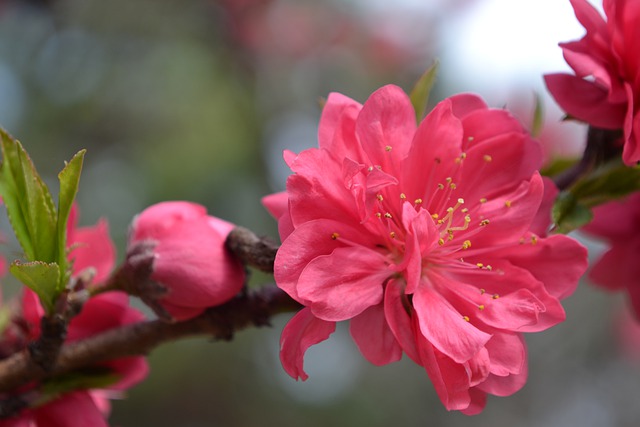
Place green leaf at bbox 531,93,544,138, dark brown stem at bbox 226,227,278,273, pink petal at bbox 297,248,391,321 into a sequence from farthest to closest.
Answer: green leaf at bbox 531,93,544,138 < dark brown stem at bbox 226,227,278,273 < pink petal at bbox 297,248,391,321

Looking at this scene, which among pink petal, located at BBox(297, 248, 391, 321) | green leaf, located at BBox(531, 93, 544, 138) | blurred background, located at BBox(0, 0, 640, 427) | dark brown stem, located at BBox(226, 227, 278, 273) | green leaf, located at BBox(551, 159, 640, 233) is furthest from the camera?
blurred background, located at BBox(0, 0, 640, 427)

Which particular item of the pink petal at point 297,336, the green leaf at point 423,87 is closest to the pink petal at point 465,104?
the green leaf at point 423,87

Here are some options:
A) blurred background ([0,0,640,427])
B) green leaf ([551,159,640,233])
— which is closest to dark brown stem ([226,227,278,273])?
green leaf ([551,159,640,233])

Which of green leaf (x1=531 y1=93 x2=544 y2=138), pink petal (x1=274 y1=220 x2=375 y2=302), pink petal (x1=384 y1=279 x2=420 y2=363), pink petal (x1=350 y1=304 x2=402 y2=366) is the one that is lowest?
pink petal (x1=350 y1=304 x2=402 y2=366)

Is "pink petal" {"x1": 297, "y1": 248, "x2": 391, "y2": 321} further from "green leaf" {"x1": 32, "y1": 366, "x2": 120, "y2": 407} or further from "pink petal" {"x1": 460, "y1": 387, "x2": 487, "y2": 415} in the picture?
"green leaf" {"x1": 32, "y1": 366, "x2": 120, "y2": 407}

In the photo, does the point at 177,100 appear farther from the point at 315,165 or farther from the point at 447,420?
the point at 315,165

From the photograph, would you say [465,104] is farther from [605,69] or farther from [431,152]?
[605,69]

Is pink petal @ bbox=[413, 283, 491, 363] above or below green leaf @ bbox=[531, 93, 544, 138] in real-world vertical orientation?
below
